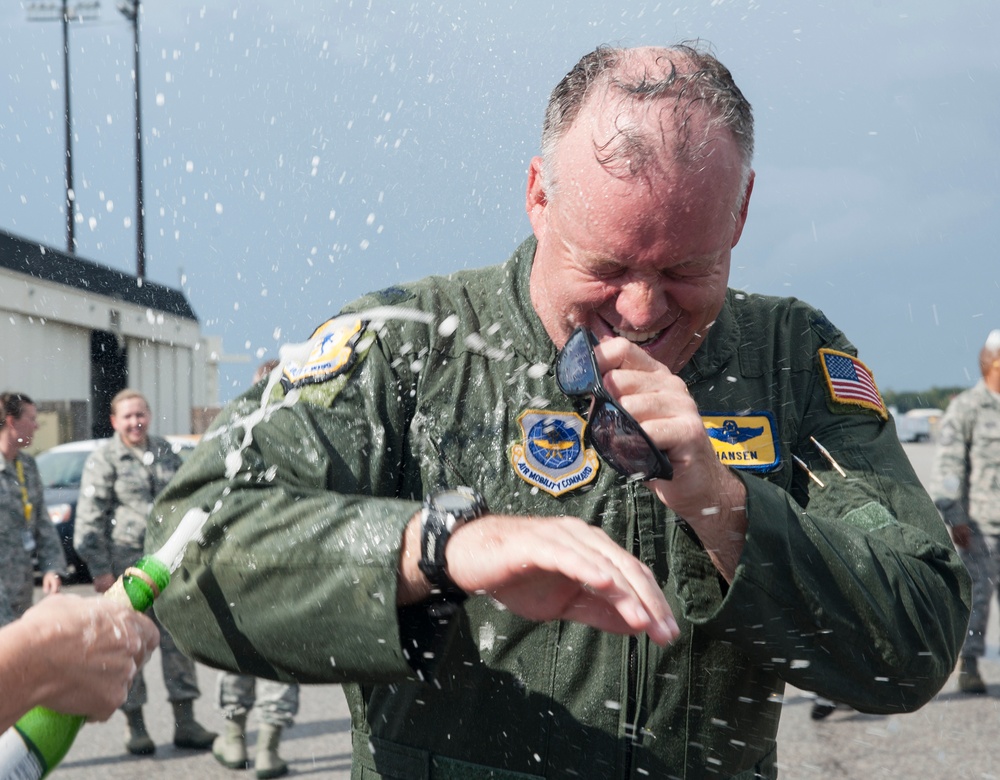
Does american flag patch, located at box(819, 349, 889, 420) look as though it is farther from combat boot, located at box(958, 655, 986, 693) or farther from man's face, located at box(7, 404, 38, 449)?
man's face, located at box(7, 404, 38, 449)

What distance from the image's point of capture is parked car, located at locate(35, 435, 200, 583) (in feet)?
42.4

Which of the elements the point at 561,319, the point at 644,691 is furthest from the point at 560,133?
the point at 644,691

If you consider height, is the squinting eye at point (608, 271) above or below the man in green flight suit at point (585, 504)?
above

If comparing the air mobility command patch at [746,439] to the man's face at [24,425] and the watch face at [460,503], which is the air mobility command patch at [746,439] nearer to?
the watch face at [460,503]

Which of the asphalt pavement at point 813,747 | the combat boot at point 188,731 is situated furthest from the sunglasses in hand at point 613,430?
the combat boot at point 188,731

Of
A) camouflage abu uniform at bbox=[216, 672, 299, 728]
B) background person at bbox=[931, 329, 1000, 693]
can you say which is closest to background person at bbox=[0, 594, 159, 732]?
camouflage abu uniform at bbox=[216, 672, 299, 728]

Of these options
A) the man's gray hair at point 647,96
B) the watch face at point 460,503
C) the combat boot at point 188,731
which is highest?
the man's gray hair at point 647,96

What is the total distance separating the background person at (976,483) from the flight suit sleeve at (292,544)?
18.8 ft

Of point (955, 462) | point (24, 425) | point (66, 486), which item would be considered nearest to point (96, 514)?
point (24, 425)

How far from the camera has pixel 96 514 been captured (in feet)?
22.7

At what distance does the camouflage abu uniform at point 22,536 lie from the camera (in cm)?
645

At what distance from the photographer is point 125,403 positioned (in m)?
7.14

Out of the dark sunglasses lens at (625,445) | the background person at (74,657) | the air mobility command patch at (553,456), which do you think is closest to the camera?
the dark sunglasses lens at (625,445)

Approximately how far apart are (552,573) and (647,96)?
90cm
